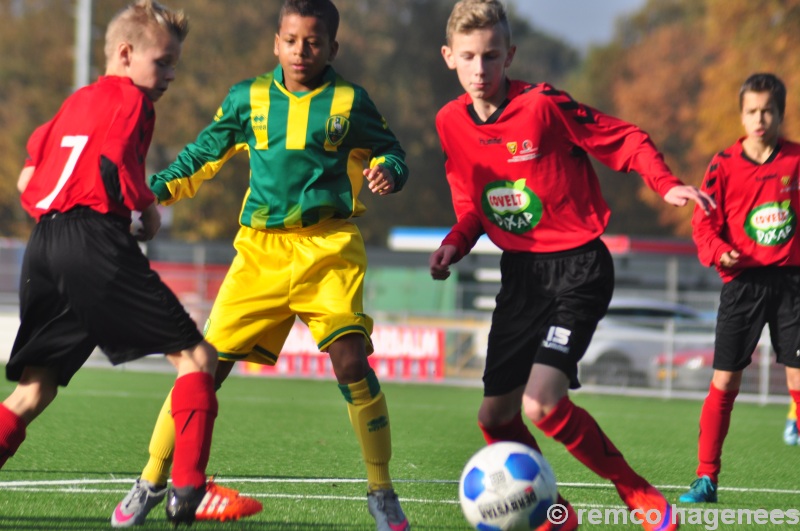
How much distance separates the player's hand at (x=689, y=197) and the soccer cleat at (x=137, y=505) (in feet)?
7.79

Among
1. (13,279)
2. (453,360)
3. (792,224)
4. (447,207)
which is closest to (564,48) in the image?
(447,207)

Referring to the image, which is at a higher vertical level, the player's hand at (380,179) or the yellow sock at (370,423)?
the player's hand at (380,179)

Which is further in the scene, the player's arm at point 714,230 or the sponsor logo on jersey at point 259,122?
the player's arm at point 714,230

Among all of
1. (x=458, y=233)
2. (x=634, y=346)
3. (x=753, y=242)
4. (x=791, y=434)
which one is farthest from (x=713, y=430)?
(x=634, y=346)

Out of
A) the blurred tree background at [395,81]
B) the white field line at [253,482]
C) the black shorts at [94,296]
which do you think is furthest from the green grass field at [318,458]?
the blurred tree background at [395,81]

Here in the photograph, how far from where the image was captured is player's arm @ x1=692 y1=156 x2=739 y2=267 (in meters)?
6.46

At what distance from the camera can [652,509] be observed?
4.96m

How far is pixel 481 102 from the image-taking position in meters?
5.44

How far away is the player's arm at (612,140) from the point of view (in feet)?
16.5

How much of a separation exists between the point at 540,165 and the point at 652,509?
1.51 meters

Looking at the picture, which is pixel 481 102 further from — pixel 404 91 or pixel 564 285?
pixel 404 91

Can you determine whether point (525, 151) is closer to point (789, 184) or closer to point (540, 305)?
point (540, 305)

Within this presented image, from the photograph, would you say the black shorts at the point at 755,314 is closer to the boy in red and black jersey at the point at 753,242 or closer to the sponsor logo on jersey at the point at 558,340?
the boy in red and black jersey at the point at 753,242

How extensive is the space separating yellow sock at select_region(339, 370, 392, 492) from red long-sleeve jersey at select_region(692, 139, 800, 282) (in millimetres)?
2394
